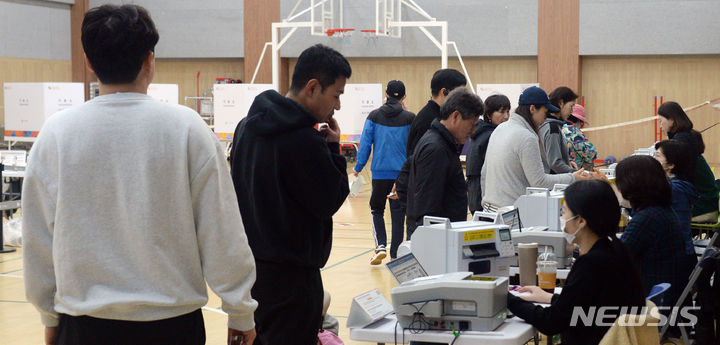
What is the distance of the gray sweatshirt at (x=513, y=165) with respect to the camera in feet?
15.1

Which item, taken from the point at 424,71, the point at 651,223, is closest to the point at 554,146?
the point at 651,223

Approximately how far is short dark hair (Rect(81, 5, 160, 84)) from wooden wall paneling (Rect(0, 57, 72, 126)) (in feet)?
52.7

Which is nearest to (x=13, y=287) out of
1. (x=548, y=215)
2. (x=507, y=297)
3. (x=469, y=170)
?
(x=469, y=170)

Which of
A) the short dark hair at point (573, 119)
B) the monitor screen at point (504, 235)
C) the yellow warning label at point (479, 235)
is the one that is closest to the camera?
the yellow warning label at point (479, 235)

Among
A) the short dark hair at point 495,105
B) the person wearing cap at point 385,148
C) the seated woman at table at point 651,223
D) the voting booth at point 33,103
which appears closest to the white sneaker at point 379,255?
the person wearing cap at point 385,148

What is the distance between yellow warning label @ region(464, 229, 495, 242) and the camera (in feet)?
10.4

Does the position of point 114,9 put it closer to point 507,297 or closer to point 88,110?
point 88,110

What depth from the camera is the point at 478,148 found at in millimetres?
5867

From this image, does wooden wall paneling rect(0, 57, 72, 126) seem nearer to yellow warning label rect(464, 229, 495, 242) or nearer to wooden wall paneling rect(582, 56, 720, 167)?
wooden wall paneling rect(582, 56, 720, 167)

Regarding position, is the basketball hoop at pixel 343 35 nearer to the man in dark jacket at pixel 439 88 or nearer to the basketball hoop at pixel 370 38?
the basketball hoop at pixel 370 38

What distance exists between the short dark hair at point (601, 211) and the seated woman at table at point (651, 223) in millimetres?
778

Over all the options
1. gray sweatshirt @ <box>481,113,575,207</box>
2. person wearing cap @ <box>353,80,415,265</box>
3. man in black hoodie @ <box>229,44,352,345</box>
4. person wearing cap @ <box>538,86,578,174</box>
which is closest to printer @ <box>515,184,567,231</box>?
gray sweatshirt @ <box>481,113,575,207</box>

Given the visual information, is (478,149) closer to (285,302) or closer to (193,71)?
(285,302)

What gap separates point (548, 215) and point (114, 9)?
2.87 metres
